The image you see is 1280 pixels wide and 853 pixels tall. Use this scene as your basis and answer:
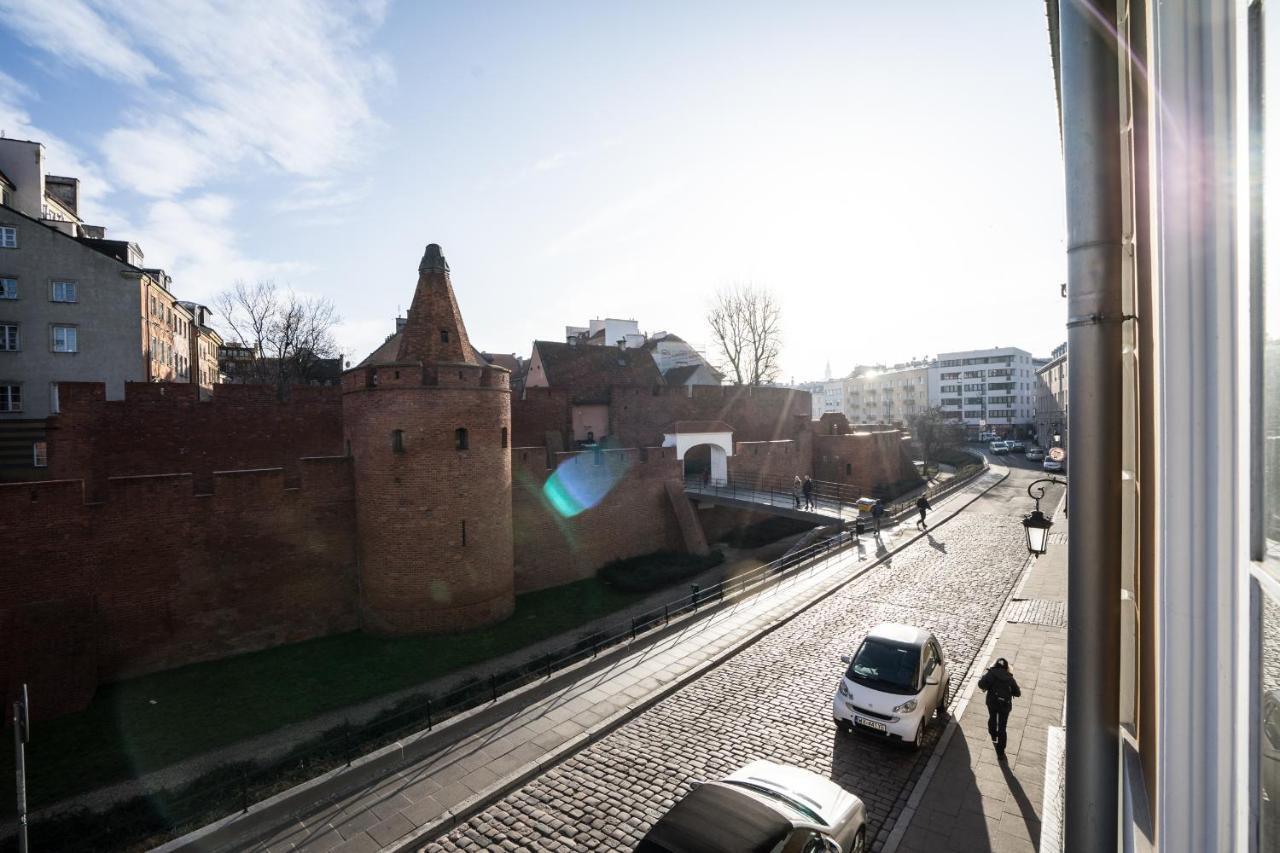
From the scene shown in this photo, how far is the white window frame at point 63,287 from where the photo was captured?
78.9 ft

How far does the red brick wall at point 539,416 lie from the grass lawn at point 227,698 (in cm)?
1129

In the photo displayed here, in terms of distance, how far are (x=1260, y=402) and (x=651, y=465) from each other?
23.2m

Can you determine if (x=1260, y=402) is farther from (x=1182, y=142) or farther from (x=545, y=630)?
(x=545, y=630)

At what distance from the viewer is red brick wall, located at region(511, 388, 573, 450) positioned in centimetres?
2773

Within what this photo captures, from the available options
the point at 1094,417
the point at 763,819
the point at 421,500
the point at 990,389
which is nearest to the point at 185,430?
the point at 421,500

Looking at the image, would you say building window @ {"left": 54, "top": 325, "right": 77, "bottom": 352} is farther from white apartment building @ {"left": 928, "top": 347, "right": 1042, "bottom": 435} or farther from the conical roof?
white apartment building @ {"left": 928, "top": 347, "right": 1042, "bottom": 435}

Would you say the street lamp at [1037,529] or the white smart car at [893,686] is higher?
the street lamp at [1037,529]

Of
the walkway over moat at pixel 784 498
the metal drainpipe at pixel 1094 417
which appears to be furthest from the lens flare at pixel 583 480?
the metal drainpipe at pixel 1094 417

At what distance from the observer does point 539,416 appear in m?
28.1

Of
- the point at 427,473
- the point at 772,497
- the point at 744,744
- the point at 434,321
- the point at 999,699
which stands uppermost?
the point at 434,321

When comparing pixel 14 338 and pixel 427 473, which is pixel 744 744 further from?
pixel 14 338

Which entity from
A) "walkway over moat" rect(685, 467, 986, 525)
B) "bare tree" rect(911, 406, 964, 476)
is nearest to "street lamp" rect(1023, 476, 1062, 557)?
"walkway over moat" rect(685, 467, 986, 525)

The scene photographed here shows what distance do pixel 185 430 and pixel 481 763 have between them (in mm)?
17011

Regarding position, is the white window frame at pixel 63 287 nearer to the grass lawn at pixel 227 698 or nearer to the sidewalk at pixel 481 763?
the grass lawn at pixel 227 698
